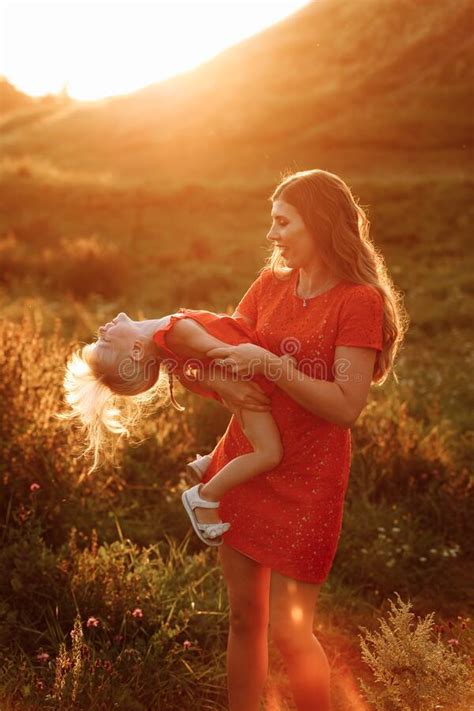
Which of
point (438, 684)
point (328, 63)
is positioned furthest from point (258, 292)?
point (328, 63)

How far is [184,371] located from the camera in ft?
8.95

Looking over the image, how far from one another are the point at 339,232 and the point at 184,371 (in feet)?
2.42

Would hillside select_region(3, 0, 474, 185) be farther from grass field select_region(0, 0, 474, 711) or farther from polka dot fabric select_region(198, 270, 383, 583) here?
polka dot fabric select_region(198, 270, 383, 583)

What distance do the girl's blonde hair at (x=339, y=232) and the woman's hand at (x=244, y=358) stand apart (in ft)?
1.31

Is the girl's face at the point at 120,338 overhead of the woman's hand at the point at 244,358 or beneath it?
overhead

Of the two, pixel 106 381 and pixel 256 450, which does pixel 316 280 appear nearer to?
pixel 256 450

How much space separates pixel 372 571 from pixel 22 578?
203 centimetres

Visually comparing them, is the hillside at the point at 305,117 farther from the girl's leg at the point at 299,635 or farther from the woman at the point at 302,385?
the girl's leg at the point at 299,635

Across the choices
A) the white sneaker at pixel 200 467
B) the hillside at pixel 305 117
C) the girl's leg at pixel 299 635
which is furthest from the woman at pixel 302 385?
the hillside at pixel 305 117

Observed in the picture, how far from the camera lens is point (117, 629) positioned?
140 inches

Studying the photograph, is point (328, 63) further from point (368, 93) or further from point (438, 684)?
point (438, 684)

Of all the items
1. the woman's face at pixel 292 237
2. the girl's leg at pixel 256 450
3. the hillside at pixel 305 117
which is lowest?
the girl's leg at pixel 256 450

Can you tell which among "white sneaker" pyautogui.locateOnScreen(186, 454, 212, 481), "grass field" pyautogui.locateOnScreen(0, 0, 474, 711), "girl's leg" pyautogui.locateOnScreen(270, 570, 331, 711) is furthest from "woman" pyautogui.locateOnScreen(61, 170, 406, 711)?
"grass field" pyautogui.locateOnScreen(0, 0, 474, 711)

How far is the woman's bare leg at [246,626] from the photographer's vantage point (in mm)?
2744
